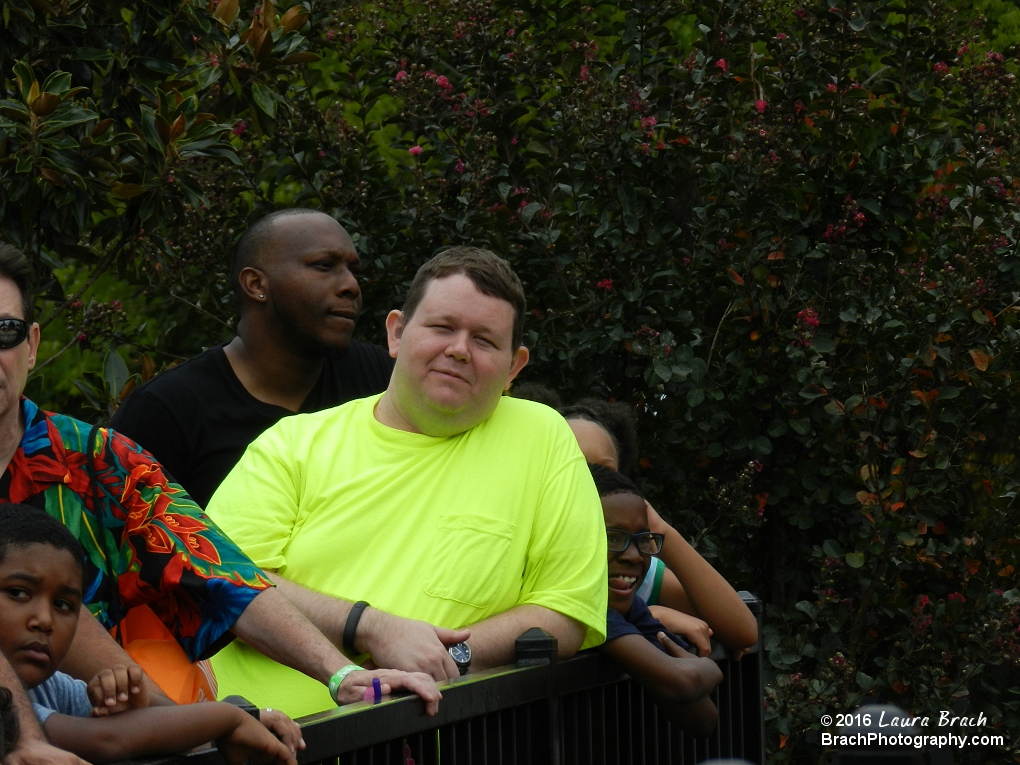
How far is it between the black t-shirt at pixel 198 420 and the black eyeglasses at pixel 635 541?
1154 millimetres

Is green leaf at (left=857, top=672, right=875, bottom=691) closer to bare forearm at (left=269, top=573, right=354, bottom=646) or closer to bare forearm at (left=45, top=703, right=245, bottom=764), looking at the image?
bare forearm at (left=269, top=573, right=354, bottom=646)

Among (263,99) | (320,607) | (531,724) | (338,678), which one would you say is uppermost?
(263,99)

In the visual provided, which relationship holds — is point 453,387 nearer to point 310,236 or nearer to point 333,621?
point 333,621

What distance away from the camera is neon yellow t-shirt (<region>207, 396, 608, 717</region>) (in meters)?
3.24

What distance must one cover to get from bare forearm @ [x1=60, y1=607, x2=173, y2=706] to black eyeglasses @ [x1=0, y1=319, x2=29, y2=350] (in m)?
0.57

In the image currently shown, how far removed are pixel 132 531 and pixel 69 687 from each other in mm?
475

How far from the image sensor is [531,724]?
3.17 m

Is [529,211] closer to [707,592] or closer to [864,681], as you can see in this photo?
[707,592]

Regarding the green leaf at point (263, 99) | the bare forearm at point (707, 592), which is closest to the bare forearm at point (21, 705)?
the bare forearm at point (707, 592)

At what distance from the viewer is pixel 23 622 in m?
2.33

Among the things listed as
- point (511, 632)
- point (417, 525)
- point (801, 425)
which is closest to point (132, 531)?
point (417, 525)

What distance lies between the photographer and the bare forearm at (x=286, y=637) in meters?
2.94

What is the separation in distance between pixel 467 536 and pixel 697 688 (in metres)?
0.72

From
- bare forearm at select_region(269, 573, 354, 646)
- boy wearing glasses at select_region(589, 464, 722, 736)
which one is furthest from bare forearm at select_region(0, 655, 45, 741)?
boy wearing glasses at select_region(589, 464, 722, 736)
